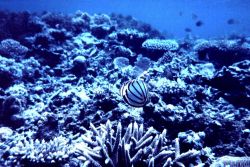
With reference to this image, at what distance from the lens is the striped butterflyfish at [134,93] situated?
9.27 ft

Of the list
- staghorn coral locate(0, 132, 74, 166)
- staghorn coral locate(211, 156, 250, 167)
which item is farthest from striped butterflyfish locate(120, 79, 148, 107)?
staghorn coral locate(211, 156, 250, 167)

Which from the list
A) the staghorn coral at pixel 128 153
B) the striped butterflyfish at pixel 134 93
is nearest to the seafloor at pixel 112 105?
the staghorn coral at pixel 128 153

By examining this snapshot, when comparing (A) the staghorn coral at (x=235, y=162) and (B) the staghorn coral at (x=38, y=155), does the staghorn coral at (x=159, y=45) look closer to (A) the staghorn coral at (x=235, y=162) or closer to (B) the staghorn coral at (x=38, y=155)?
(A) the staghorn coral at (x=235, y=162)

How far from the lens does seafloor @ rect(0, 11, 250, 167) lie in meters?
3.52

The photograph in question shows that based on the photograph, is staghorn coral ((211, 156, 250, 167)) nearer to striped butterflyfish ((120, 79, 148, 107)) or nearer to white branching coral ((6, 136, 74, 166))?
striped butterflyfish ((120, 79, 148, 107))

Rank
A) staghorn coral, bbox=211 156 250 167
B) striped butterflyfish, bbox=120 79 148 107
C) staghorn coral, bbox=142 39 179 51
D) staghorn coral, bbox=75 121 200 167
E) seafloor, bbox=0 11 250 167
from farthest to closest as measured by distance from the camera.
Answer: staghorn coral, bbox=142 39 179 51 → staghorn coral, bbox=211 156 250 167 → seafloor, bbox=0 11 250 167 → staghorn coral, bbox=75 121 200 167 → striped butterflyfish, bbox=120 79 148 107

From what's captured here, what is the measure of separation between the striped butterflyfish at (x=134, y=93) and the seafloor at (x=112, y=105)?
0.58 metres

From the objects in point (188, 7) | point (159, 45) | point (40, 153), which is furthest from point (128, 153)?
point (188, 7)

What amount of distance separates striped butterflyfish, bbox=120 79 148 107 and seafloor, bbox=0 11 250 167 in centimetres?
58

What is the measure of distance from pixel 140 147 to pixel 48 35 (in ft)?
23.8

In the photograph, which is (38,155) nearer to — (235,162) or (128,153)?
(128,153)

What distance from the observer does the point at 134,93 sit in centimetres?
284

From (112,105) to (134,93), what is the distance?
6.33 feet

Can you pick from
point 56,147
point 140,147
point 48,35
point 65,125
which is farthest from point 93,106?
point 48,35
